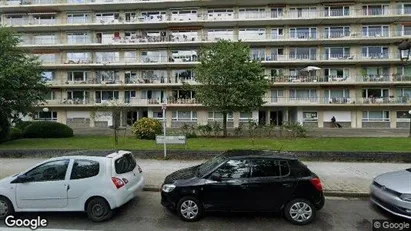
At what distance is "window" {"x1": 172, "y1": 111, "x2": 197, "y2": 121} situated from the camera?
3631 centimetres

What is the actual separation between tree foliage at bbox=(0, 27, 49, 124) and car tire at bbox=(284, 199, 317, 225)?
17.2m

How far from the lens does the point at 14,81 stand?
16.7 m

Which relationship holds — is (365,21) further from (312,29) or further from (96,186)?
(96,186)

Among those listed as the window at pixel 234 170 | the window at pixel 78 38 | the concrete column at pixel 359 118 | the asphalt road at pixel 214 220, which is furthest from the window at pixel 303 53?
the window at pixel 234 170

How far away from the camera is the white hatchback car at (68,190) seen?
6.03m

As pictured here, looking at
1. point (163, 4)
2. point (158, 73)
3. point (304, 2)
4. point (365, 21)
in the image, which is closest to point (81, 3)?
point (163, 4)

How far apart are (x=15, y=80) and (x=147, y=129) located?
837 cm

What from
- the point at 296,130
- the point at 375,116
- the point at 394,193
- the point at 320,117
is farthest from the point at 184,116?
the point at 394,193

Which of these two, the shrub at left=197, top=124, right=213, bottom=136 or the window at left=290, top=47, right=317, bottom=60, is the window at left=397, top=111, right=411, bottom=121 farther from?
the shrub at left=197, top=124, right=213, bottom=136

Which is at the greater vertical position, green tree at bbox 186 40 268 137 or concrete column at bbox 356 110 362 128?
green tree at bbox 186 40 268 137

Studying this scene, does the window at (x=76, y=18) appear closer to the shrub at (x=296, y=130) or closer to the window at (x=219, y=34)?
the window at (x=219, y=34)

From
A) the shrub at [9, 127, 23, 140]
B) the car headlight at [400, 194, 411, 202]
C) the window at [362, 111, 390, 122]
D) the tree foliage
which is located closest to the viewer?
the car headlight at [400, 194, 411, 202]

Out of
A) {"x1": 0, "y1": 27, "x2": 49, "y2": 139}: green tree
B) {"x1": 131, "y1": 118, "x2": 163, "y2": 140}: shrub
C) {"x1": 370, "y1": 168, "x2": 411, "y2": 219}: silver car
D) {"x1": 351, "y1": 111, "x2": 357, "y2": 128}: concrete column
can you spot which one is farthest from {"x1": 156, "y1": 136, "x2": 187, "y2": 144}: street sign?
{"x1": 351, "y1": 111, "x2": 357, "y2": 128}: concrete column

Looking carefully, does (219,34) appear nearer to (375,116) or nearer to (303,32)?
(303,32)
